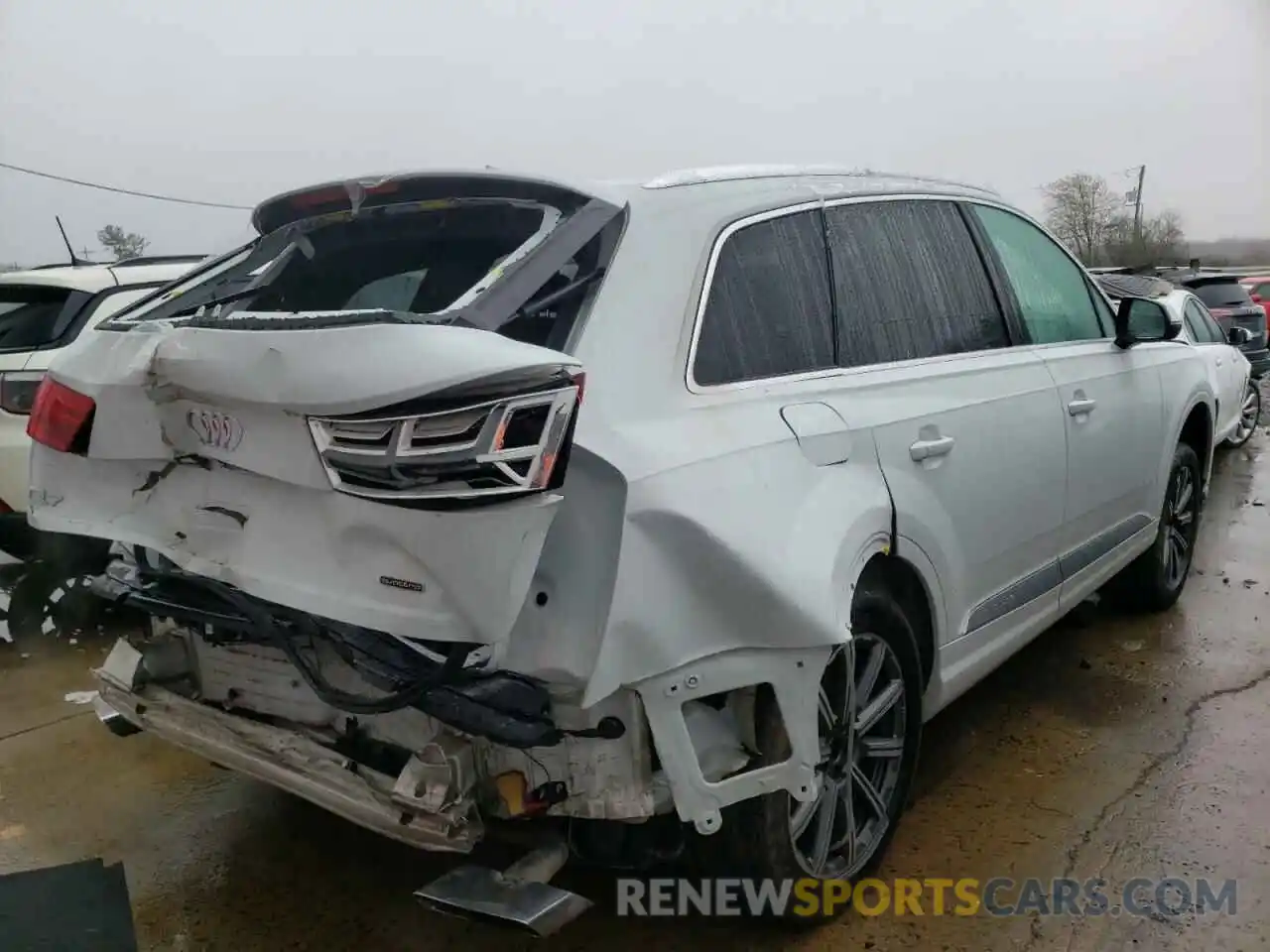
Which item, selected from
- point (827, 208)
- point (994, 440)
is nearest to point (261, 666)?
point (827, 208)

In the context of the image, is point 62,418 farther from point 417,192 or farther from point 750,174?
point 750,174

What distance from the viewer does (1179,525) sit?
5.05 metres

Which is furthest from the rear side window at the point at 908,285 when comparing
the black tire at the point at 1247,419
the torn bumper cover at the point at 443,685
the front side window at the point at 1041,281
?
the black tire at the point at 1247,419

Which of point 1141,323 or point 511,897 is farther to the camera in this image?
point 1141,323

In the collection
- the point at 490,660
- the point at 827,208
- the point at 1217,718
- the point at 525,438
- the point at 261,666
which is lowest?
the point at 1217,718

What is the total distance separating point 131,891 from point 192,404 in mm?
1625

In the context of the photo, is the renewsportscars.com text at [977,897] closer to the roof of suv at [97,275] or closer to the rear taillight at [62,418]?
the rear taillight at [62,418]

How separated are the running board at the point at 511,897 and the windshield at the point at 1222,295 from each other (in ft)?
47.5

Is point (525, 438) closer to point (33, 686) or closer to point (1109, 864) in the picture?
point (1109, 864)

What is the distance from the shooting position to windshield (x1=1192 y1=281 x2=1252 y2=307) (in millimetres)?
14000

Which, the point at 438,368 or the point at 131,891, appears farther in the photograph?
the point at 131,891

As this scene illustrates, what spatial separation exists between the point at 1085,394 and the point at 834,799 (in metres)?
1.97

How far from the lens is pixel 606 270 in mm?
2271

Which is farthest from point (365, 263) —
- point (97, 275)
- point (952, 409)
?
point (97, 275)
